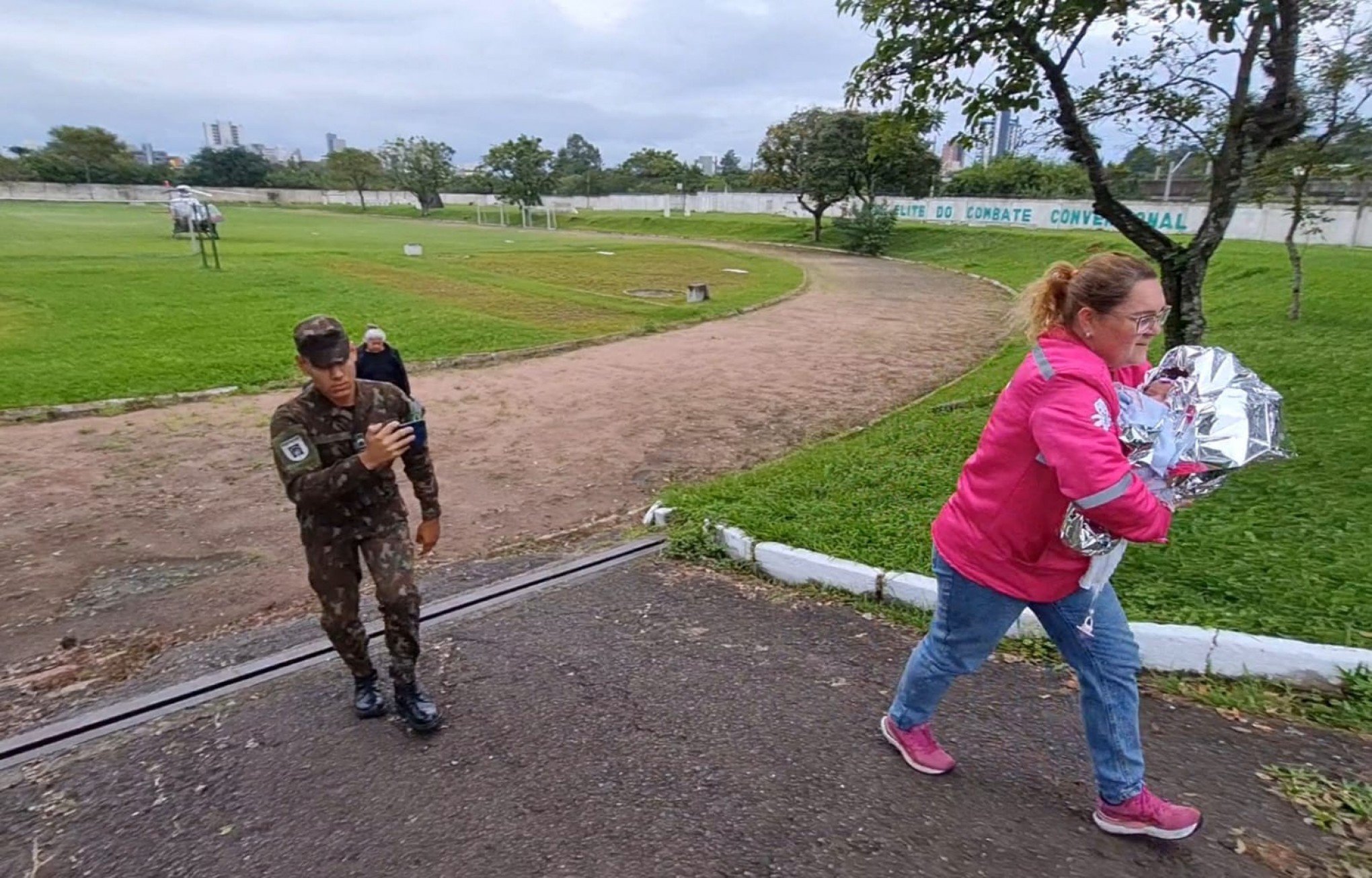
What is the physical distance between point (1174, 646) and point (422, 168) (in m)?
76.5

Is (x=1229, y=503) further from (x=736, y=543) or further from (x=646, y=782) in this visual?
(x=646, y=782)

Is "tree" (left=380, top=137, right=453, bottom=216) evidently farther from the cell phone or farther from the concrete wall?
the cell phone

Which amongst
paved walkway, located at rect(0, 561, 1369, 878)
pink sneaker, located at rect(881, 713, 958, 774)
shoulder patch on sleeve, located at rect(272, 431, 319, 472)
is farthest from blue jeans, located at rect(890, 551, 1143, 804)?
shoulder patch on sleeve, located at rect(272, 431, 319, 472)

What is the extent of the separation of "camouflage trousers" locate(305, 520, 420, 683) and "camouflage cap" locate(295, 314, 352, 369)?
690 millimetres

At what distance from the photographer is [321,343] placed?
280 centimetres

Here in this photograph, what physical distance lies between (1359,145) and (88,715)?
918cm

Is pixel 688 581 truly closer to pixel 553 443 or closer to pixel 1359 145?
pixel 553 443

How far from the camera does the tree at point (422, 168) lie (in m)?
71.2

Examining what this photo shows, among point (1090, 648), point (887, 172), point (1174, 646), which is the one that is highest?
point (887, 172)

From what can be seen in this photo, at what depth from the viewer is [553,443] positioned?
7.96 m

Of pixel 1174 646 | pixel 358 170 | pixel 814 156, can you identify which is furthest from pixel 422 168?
pixel 1174 646

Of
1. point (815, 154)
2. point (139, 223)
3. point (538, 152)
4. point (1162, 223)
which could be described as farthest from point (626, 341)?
point (538, 152)

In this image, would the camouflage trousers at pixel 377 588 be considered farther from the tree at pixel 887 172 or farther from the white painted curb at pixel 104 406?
the tree at pixel 887 172

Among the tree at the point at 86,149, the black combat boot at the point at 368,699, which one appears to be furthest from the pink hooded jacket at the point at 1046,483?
the tree at the point at 86,149
